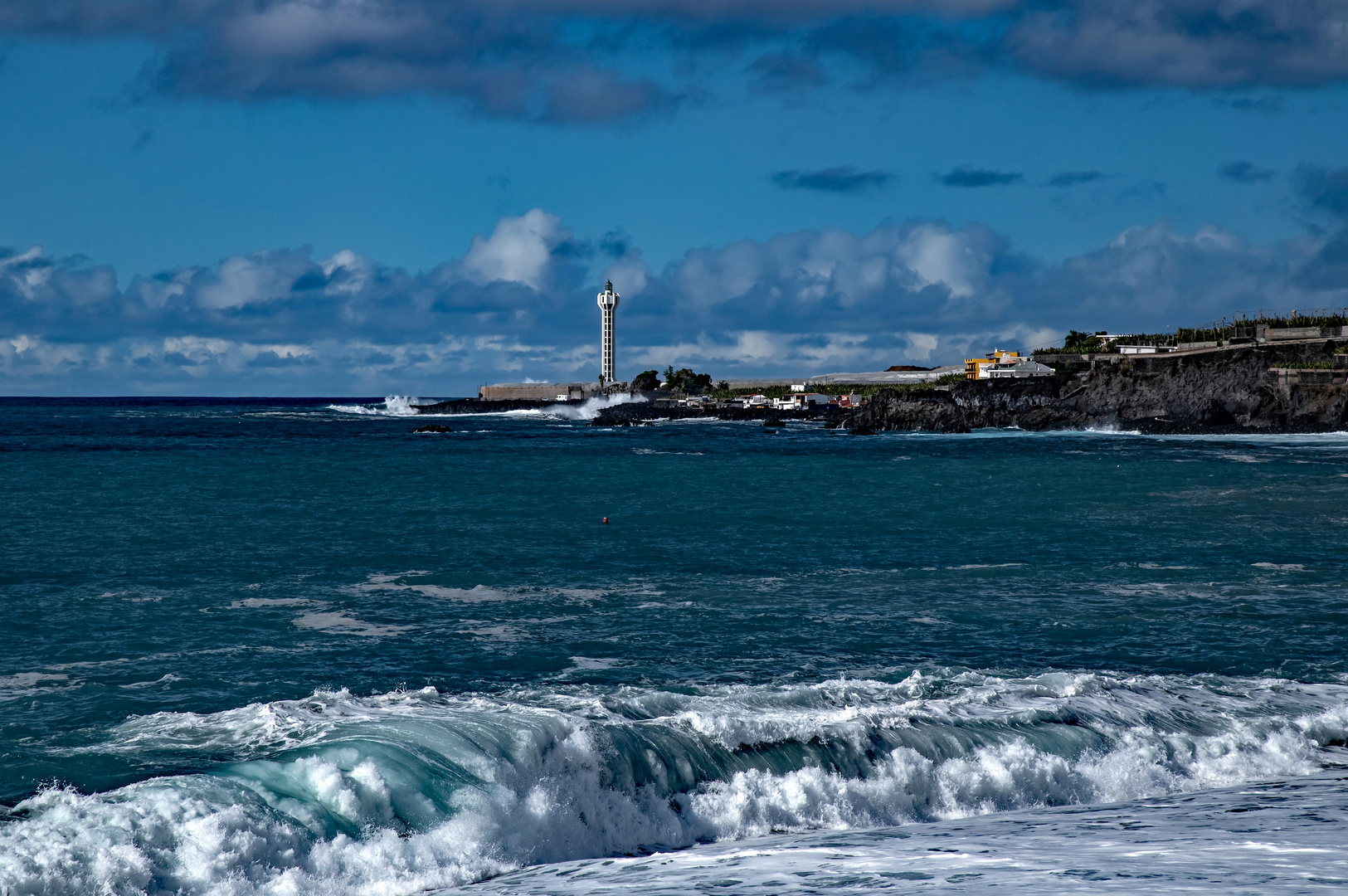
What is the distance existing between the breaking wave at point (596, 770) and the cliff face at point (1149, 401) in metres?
73.2


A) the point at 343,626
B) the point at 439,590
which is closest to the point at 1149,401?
the point at 439,590

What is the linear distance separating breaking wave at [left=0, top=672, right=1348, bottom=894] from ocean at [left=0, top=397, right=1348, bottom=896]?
1.3 inches

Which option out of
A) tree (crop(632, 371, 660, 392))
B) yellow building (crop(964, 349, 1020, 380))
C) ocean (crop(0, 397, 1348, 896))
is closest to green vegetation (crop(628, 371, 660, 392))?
tree (crop(632, 371, 660, 392))

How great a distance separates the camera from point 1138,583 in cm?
1872

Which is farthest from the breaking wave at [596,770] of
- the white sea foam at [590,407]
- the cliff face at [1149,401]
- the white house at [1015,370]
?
the white sea foam at [590,407]

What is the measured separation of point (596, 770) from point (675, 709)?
1.78 m

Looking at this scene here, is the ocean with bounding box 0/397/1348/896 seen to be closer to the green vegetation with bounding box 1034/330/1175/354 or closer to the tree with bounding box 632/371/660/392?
the green vegetation with bounding box 1034/330/1175/354

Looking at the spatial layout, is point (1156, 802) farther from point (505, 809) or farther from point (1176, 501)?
point (1176, 501)

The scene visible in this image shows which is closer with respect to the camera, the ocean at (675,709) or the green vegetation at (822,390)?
the ocean at (675,709)

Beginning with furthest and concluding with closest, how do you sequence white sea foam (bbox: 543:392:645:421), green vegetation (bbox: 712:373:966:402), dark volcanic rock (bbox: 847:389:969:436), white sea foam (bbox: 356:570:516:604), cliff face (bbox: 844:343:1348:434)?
1. green vegetation (bbox: 712:373:966:402)
2. white sea foam (bbox: 543:392:645:421)
3. dark volcanic rock (bbox: 847:389:969:436)
4. cliff face (bbox: 844:343:1348:434)
5. white sea foam (bbox: 356:570:516:604)

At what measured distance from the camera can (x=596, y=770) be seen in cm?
935

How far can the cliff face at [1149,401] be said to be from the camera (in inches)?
2955

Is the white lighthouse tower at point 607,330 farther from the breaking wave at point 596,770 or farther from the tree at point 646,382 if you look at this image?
the breaking wave at point 596,770

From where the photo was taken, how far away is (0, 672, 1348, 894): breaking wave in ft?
25.7
